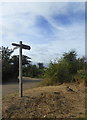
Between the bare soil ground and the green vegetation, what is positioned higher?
the green vegetation

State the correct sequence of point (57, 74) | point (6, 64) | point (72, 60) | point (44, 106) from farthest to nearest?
point (6, 64), point (72, 60), point (57, 74), point (44, 106)

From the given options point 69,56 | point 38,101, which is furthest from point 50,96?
point 69,56

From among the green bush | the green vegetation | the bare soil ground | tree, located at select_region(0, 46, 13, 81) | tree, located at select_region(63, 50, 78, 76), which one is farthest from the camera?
tree, located at select_region(0, 46, 13, 81)

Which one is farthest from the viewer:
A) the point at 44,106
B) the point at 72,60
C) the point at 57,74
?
the point at 72,60

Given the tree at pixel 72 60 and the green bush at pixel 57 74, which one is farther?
the tree at pixel 72 60

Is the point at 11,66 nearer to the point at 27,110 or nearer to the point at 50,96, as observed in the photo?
the point at 50,96

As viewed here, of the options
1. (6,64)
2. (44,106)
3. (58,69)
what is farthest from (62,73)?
(44,106)

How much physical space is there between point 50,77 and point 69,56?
4594mm

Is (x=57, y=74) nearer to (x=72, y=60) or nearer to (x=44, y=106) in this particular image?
(x=72, y=60)

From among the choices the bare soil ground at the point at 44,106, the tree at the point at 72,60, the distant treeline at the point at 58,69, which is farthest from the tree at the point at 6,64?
the bare soil ground at the point at 44,106

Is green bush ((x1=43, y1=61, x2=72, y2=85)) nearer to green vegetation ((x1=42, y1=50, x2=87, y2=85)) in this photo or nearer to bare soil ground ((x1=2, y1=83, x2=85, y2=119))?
green vegetation ((x1=42, y1=50, x2=87, y2=85))

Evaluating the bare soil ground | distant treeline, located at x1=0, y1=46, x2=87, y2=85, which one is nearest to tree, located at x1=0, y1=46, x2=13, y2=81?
distant treeline, located at x1=0, y1=46, x2=87, y2=85

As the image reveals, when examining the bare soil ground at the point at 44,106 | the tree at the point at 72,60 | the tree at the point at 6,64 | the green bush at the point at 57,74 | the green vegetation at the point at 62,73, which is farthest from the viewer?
the tree at the point at 6,64

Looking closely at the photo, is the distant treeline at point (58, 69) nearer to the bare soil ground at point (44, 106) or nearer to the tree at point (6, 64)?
the tree at point (6, 64)
